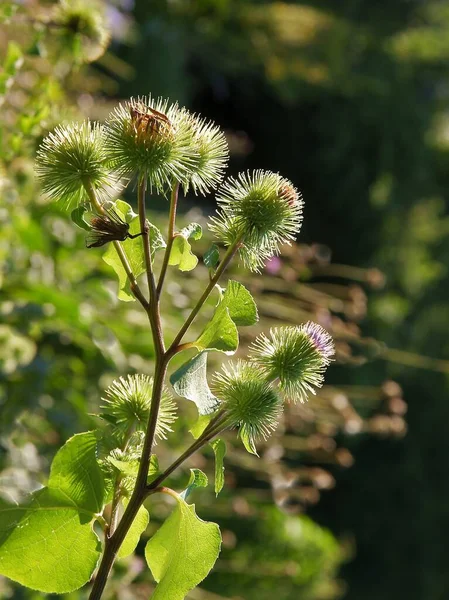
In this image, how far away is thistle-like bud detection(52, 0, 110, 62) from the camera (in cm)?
138

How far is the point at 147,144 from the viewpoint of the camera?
643 millimetres

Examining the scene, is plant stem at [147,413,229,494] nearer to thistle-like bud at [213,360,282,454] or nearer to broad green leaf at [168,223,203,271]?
thistle-like bud at [213,360,282,454]

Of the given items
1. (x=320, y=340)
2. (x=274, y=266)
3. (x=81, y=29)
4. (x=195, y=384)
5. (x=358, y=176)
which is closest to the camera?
(x=195, y=384)

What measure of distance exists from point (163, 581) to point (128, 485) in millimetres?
83

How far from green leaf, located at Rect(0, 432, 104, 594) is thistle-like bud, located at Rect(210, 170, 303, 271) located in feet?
0.71

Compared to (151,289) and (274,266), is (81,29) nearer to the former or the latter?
(151,289)

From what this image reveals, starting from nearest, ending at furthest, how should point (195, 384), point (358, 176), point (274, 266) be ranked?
point (195, 384) < point (274, 266) < point (358, 176)

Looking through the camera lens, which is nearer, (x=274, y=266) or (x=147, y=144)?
(x=147, y=144)

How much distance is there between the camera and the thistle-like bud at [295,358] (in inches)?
27.8

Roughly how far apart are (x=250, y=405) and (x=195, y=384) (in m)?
0.07

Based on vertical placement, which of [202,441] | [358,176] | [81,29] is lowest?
[202,441]

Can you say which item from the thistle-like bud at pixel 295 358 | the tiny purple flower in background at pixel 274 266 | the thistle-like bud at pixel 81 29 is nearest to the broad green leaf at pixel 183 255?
the thistle-like bud at pixel 295 358

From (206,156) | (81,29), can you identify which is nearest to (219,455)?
(206,156)

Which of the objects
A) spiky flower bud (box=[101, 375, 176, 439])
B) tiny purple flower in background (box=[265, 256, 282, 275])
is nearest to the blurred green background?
tiny purple flower in background (box=[265, 256, 282, 275])
